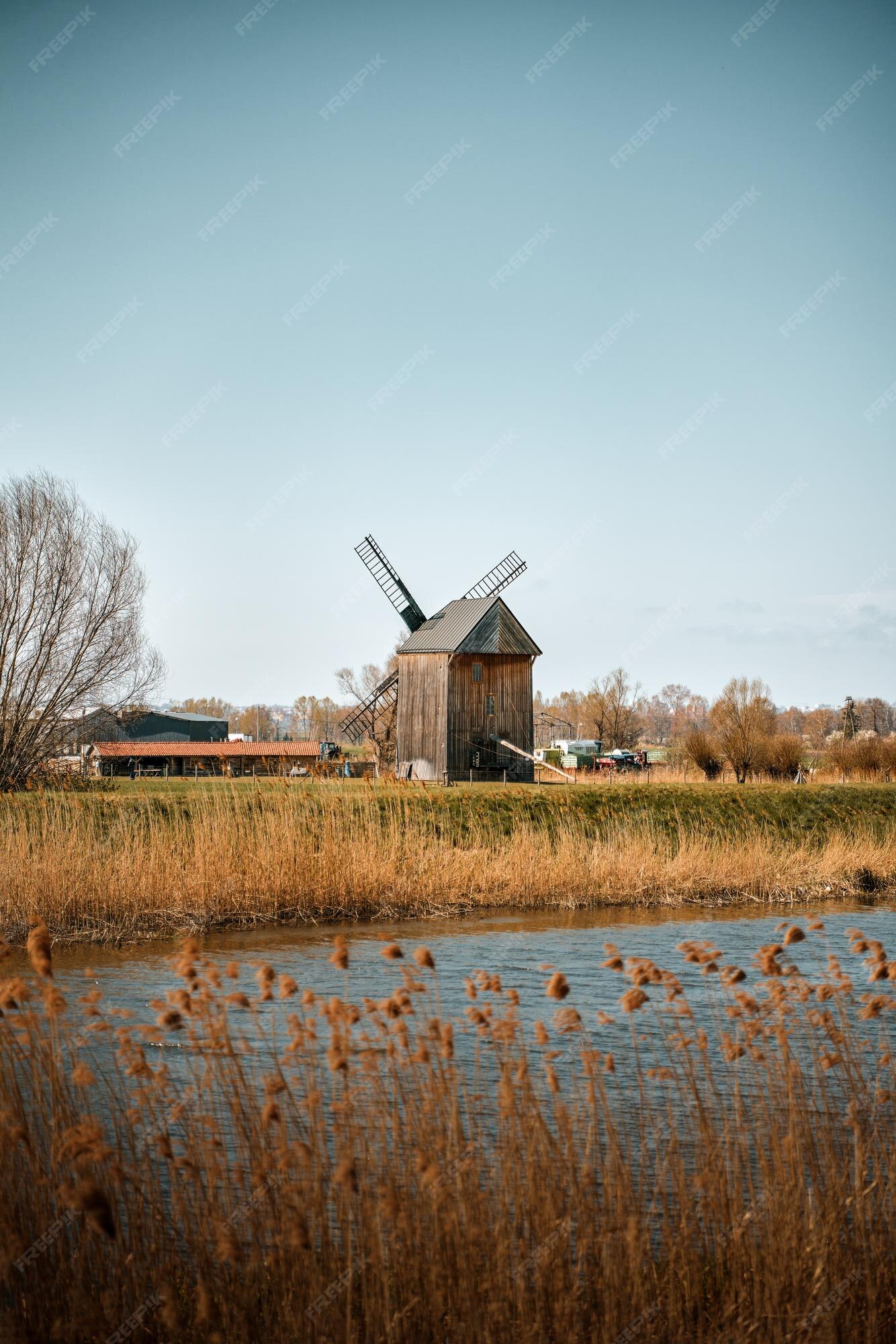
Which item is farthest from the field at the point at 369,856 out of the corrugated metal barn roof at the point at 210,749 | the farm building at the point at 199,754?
the corrugated metal barn roof at the point at 210,749

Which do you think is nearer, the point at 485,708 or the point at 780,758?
the point at 485,708

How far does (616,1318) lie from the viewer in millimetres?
3887

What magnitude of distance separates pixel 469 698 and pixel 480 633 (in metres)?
2.19

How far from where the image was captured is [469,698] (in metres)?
37.9

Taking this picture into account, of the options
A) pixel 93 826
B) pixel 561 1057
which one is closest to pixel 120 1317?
pixel 561 1057

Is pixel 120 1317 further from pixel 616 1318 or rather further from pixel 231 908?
pixel 231 908

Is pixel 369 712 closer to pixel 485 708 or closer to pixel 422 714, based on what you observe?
pixel 422 714

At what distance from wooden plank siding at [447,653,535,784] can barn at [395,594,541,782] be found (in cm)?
2

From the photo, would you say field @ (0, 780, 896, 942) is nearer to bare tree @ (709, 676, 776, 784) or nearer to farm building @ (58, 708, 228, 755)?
bare tree @ (709, 676, 776, 784)

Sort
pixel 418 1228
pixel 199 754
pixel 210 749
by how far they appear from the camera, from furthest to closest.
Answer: pixel 210 749
pixel 199 754
pixel 418 1228

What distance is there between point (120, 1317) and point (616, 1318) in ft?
5.52

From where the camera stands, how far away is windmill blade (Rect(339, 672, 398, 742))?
43312 millimetres

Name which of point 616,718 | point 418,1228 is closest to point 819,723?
point 616,718

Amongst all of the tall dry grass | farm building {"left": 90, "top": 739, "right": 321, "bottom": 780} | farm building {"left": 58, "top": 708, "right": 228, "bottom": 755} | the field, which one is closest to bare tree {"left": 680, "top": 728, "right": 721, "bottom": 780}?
farm building {"left": 90, "top": 739, "right": 321, "bottom": 780}
